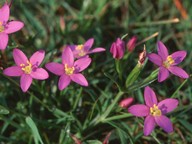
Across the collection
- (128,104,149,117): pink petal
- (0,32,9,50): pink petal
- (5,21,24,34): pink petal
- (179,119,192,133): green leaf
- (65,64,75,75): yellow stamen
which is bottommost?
(179,119,192,133): green leaf

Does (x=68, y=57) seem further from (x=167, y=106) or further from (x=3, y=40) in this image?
(x=167, y=106)

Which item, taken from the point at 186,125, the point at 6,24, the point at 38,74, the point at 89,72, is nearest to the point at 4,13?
the point at 6,24

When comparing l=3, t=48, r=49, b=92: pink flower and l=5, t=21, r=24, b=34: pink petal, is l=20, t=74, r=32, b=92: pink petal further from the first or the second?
l=5, t=21, r=24, b=34: pink petal

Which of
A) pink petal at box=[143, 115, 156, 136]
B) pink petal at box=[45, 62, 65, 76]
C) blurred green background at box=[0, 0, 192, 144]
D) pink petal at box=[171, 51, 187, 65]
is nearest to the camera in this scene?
pink petal at box=[143, 115, 156, 136]

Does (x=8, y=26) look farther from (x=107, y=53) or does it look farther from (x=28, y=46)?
(x=107, y=53)

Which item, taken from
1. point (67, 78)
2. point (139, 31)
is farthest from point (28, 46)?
point (139, 31)

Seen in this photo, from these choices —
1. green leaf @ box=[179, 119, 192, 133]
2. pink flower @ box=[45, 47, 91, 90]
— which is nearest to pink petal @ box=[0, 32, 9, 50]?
pink flower @ box=[45, 47, 91, 90]
